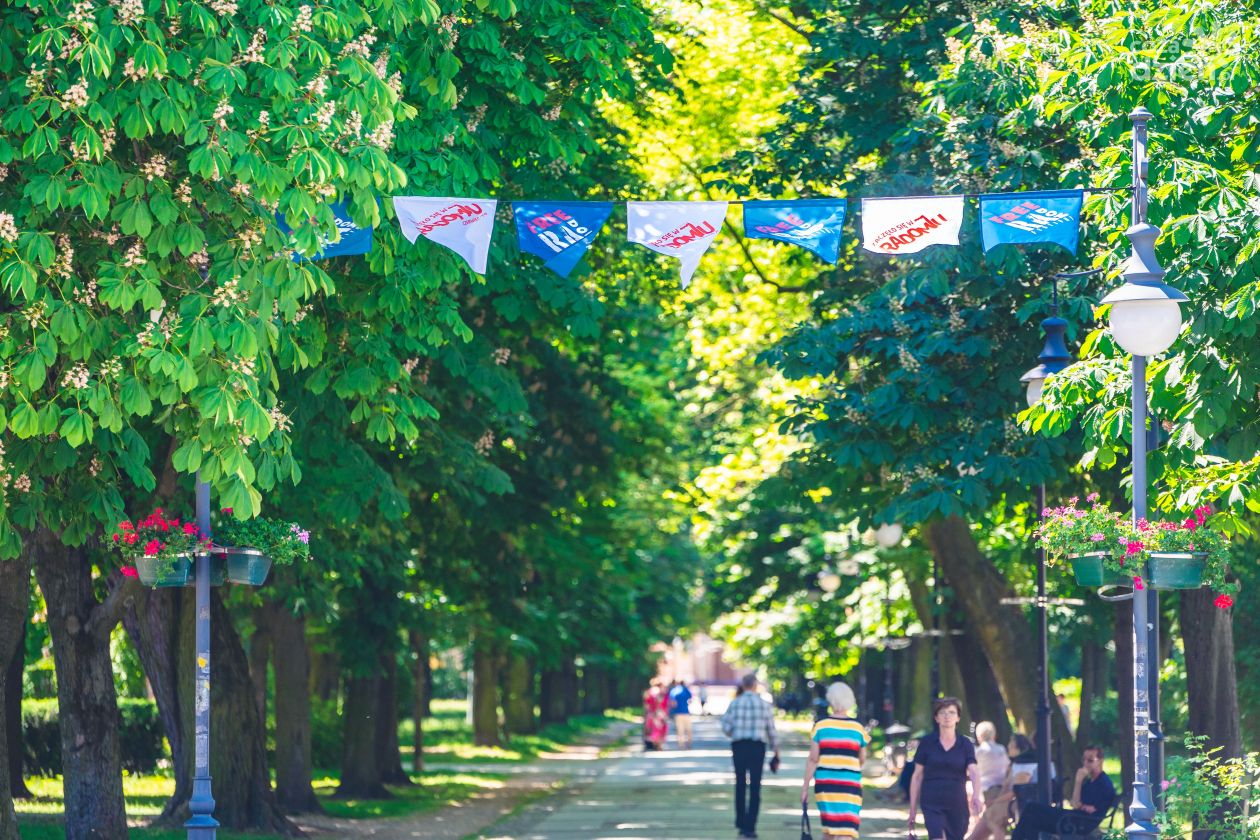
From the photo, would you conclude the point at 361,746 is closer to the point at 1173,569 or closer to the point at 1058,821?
the point at 1058,821

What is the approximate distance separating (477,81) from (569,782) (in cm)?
1831

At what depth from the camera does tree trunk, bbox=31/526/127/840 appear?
Result: 14.3 m

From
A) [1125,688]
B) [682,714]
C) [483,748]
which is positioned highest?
[1125,688]

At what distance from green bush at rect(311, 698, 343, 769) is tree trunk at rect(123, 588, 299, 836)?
40.5 ft

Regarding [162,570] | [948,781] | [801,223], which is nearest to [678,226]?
[801,223]

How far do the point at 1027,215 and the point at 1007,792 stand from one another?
6.79m

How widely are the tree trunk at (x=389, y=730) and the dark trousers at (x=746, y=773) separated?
798 cm

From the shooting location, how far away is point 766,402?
2602 centimetres

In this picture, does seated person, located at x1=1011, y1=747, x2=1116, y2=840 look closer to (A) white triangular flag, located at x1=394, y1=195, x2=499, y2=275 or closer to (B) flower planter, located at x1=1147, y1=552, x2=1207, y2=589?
(B) flower planter, located at x1=1147, y1=552, x2=1207, y2=589

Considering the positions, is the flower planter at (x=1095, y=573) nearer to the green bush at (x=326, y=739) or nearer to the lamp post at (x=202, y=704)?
the lamp post at (x=202, y=704)

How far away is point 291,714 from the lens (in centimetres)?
2170

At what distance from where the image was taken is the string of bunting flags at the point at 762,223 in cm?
1263

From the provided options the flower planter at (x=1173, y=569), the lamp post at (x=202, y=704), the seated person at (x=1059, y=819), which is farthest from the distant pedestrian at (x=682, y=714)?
the flower planter at (x=1173, y=569)

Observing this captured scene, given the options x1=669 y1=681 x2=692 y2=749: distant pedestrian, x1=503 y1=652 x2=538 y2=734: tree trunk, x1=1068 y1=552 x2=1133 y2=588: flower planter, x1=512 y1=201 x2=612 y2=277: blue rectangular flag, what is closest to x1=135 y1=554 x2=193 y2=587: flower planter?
x1=512 y1=201 x2=612 y2=277: blue rectangular flag
